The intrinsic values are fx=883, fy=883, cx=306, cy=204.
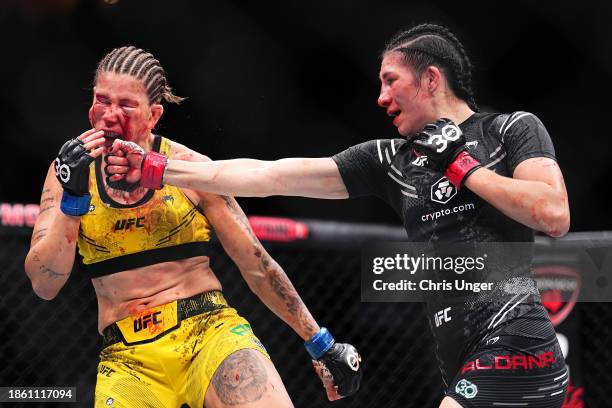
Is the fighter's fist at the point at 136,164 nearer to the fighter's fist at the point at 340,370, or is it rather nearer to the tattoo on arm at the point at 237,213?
the tattoo on arm at the point at 237,213

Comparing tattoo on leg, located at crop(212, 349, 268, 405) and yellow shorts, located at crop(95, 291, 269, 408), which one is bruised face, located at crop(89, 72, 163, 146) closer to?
yellow shorts, located at crop(95, 291, 269, 408)

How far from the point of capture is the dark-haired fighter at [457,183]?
6.38ft

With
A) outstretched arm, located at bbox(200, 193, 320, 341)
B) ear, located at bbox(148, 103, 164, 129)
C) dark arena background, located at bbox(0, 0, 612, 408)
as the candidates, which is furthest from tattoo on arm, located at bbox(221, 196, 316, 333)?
dark arena background, located at bbox(0, 0, 612, 408)

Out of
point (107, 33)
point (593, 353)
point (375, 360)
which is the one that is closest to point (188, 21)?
point (107, 33)

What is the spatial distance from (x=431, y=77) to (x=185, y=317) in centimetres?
91

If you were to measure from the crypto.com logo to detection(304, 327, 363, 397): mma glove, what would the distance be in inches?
22.5

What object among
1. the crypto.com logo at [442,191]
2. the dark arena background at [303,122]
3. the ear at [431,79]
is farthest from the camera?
the dark arena background at [303,122]

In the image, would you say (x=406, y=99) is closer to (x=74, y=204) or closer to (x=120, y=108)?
(x=120, y=108)

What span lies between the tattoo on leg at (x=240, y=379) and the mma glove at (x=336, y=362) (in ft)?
0.75

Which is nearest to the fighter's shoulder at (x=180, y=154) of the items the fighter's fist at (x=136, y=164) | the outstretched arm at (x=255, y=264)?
the outstretched arm at (x=255, y=264)

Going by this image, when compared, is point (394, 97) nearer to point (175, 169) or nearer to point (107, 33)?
point (175, 169)

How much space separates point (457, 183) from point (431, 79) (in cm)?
33

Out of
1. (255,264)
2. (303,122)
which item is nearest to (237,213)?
(255,264)

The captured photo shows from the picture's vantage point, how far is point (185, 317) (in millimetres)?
2375
